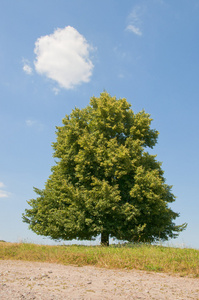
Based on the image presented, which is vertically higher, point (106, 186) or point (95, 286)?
point (106, 186)

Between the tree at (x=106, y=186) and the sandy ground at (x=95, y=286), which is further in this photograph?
the tree at (x=106, y=186)

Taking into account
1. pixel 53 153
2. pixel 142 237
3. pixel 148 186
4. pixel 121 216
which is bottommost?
pixel 142 237

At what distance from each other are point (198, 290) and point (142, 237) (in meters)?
11.5

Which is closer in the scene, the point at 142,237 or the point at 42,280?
the point at 42,280

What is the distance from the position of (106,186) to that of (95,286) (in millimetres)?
9387

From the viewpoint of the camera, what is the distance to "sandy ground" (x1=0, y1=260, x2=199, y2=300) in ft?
19.6

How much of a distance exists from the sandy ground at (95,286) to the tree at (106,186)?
318 inches

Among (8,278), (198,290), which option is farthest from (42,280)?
(198,290)

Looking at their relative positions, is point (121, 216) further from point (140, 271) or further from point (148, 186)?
point (140, 271)

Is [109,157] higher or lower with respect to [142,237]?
A: higher

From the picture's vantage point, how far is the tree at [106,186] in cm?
1702

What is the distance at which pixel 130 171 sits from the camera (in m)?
18.7

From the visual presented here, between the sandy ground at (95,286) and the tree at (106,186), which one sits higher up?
the tree at (106,186)

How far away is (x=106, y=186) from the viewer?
1611 centimetres
